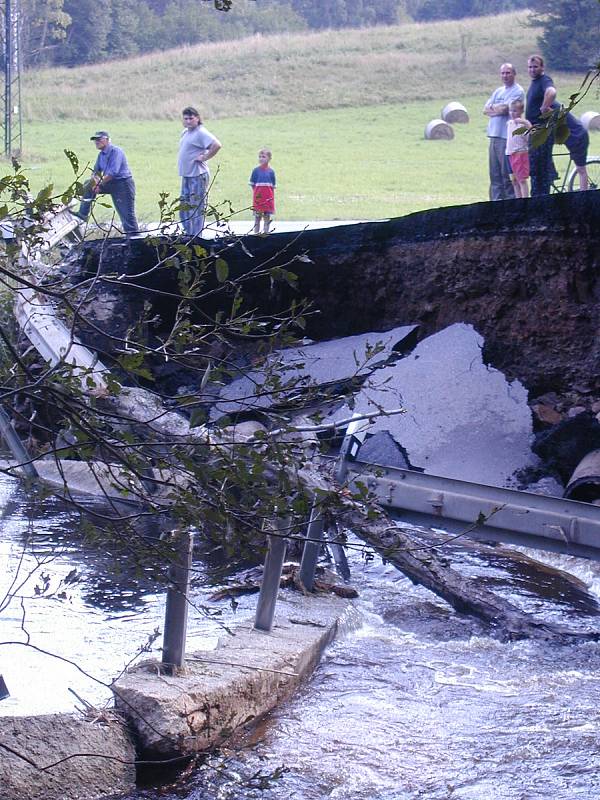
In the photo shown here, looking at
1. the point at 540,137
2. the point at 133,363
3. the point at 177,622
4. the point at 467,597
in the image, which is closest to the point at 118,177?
the point at 467,597

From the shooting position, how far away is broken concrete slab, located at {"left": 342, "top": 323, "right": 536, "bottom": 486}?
29.9ft

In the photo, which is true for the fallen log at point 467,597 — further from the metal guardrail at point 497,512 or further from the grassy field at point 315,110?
the grassy field at point 315,110

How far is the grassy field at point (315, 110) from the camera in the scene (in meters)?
31.4

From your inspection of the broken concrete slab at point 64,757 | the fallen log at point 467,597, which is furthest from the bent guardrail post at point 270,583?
the broken concrete slab at point 64,757

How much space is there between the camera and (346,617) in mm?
6367

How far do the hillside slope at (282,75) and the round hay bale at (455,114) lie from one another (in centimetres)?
559

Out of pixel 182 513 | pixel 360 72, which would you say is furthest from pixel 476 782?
pixel 360 72

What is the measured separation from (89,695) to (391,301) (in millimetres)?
6597

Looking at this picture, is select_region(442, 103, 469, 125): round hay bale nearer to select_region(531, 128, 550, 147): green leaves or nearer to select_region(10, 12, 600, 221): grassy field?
select_region(10, 12, 600, 221): grassy field

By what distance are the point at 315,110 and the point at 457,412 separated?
41.3 meters

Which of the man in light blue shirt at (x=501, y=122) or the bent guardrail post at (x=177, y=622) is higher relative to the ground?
the man in light blue shirt at (x=501, y=122)

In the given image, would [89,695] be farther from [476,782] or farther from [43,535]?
[43,535]

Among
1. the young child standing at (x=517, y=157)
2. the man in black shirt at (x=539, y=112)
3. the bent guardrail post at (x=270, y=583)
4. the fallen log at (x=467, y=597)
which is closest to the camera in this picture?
the bent guardrail post at (x=270, y=583)

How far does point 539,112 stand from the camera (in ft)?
38.4
